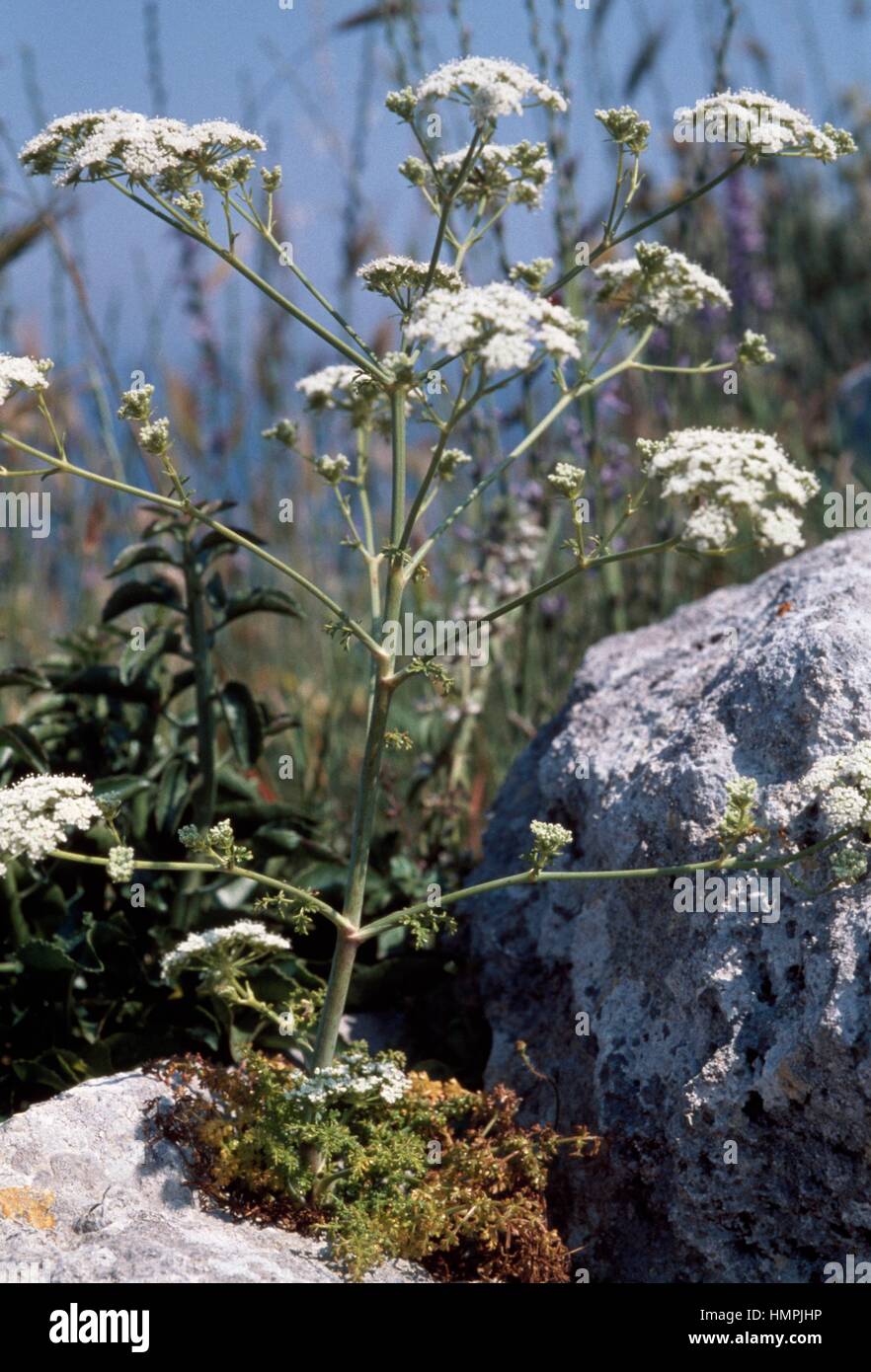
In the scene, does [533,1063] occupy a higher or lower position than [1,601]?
lower

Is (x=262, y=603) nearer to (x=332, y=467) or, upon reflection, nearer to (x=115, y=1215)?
(x=332, y=467)

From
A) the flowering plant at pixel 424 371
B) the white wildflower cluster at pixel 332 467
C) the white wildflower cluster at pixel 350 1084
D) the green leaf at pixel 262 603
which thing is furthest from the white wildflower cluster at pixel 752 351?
the white wildflower cluster at pixel 350 1084

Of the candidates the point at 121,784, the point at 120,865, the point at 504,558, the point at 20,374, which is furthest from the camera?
the point at 504,558

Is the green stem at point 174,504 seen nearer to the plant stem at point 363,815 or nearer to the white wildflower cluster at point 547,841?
the plant stem at point 363,815

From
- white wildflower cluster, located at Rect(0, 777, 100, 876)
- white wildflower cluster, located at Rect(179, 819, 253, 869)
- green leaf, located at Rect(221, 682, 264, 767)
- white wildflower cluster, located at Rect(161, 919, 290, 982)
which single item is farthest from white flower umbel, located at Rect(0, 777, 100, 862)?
green leaf, located at Rect(221, 682, 264, 767)

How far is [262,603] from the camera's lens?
3018 mm

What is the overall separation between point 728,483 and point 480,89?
0.69m

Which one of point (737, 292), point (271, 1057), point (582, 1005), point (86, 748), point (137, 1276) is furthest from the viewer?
point (737, 292)

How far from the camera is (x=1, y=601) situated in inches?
251

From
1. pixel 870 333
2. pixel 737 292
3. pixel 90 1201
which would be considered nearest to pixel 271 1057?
pixel 90 1201

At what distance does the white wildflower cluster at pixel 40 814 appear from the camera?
6.66 feet

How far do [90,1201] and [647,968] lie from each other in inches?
42.8

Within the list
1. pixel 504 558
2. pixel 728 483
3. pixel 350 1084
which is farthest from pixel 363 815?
pixel 504 558

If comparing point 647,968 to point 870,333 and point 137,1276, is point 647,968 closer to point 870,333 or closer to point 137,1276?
point 137,1276
